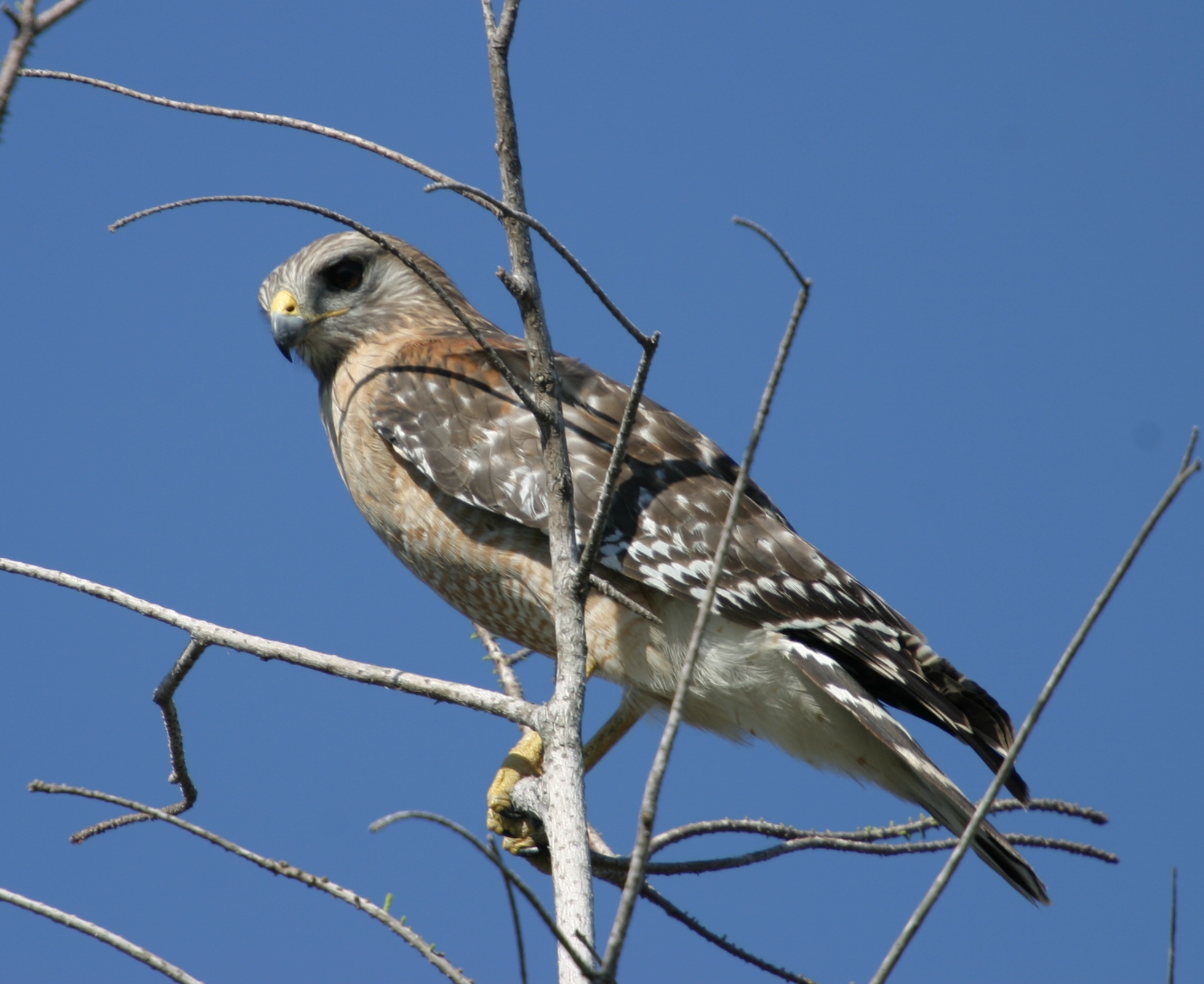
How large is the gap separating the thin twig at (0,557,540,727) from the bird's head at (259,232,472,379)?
269 cm

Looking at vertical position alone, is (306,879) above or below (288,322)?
below

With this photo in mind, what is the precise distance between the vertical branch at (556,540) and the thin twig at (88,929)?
2.50ft

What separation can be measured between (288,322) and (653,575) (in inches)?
84.4

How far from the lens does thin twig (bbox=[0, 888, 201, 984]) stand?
2.00m

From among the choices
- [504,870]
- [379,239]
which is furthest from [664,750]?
[379,239]

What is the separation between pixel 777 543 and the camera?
167 inches

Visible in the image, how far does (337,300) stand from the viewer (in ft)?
17.2

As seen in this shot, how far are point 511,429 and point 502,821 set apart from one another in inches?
53.9

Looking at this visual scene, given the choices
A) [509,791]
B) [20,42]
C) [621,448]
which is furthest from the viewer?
[509,791]

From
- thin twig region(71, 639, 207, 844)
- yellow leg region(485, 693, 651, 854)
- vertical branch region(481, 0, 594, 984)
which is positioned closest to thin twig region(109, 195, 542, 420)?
vertical branch region(481, 0, 594, 984)

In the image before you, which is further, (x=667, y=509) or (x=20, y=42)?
(x=667, y=509)

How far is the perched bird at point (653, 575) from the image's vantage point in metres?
3.93

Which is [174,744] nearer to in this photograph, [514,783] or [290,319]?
[514,783]

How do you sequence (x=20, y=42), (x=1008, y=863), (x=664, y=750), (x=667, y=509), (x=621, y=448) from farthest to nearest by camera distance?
1. (x=667, y=509)
2. (x=1008, y=863)
3. (x=621, y=448)
4. (x=664, y=750)
5. (x=20, y=42)
